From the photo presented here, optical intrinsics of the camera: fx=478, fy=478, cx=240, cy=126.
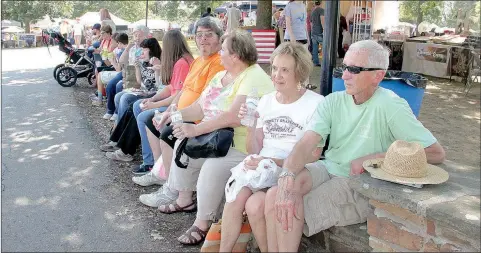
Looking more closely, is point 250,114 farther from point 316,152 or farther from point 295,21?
point 295,21

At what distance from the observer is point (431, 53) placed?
10.5 m

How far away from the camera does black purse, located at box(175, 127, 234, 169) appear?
10.9ft

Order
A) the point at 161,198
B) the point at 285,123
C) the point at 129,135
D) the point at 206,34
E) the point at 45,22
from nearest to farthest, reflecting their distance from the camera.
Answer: the point at 285,123 → the point at 161,198 → the point at 206,34 → the point at 129,135 → the point at 45,22

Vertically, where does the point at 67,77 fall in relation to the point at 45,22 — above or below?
below

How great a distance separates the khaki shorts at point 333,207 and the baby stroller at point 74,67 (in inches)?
347

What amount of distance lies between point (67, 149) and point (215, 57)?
2.54m

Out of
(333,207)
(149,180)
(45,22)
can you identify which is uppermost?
(45,22)

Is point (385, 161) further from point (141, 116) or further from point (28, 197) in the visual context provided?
point (28, 197)

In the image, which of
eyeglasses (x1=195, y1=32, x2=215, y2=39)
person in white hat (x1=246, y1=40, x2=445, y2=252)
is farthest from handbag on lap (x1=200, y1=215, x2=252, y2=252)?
eyeglasses (x1=195, y1=32, x2=215, y2=39)

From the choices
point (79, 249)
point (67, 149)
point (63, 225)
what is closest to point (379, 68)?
point (79, 249)

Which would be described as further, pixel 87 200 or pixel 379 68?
pixel 87 200

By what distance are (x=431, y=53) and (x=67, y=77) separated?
8084 mm

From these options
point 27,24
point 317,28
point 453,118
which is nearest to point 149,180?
point 453,118

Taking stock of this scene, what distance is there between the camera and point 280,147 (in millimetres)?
3109
